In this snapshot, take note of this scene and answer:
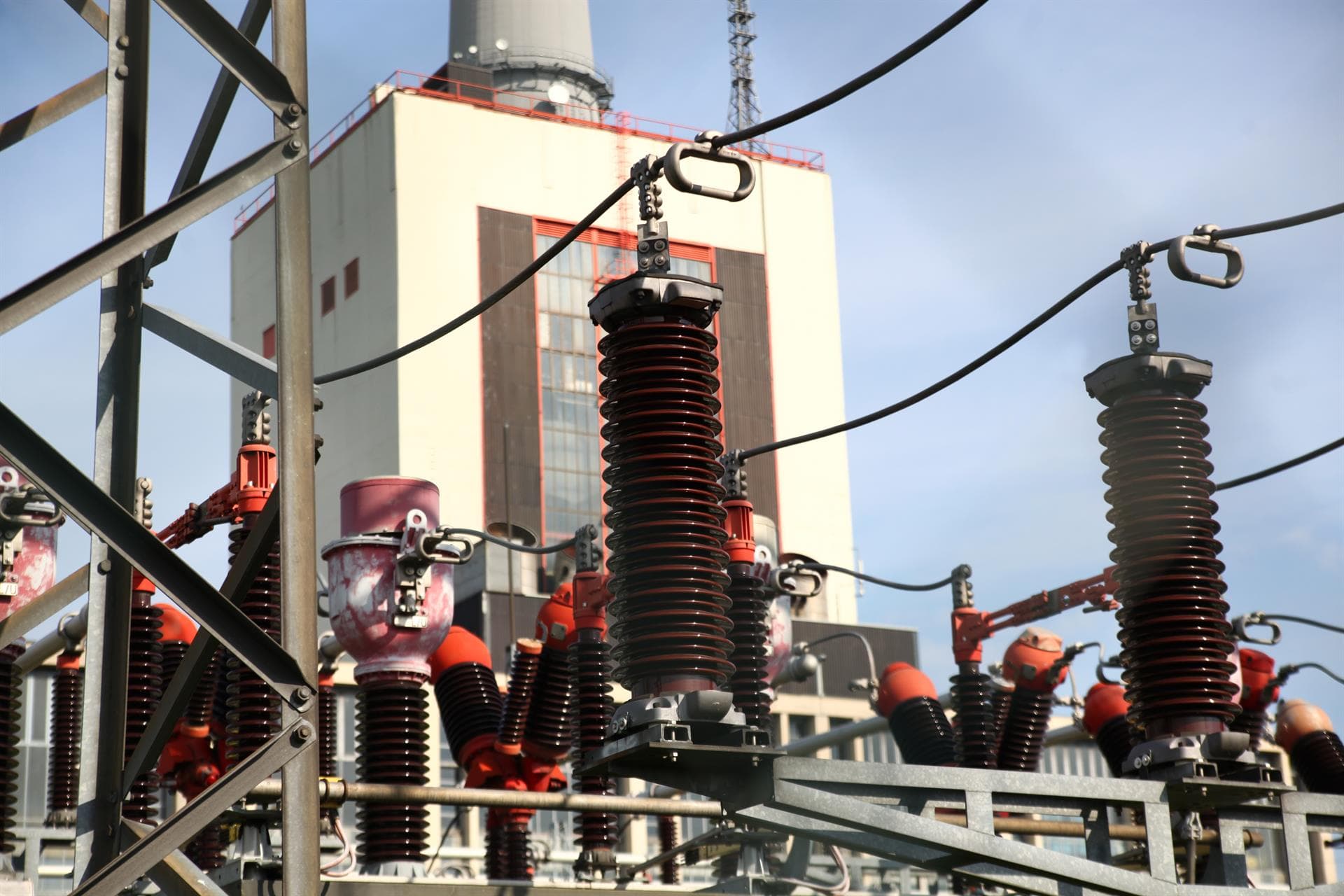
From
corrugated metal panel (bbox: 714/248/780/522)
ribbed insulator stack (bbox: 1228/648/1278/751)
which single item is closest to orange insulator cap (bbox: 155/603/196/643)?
ribbed insulator stack (bbox: 1228/648/1278/751)

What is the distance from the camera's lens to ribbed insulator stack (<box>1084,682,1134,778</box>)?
1516cm

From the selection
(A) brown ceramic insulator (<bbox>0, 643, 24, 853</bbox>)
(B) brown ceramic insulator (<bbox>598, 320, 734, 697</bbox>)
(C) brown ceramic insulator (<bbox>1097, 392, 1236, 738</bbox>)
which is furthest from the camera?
(A) brown ceramic insulator (<bbox>0, 643, 24, 853</bbox>)

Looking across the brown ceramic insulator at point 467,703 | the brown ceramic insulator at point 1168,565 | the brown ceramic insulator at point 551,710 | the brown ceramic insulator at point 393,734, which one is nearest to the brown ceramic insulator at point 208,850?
the brown ceramic insulator at point 393,734

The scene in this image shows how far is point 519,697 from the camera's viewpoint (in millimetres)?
13383

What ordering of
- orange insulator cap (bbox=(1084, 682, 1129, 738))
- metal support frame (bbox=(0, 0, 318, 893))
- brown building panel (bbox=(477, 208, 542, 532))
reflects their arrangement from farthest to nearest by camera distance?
brown building panel (bbox=(477, 208, 542, 532)) < orange insulator cap (bbox=(1084, 682, 1129, 738)) < metal support frame (bbox=(0, 0, 318, 893))

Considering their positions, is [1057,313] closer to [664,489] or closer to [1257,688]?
[664,489]

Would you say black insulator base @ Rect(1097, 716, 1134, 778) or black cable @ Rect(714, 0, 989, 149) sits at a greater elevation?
black cable @ Rect(714, 0, 989, 149)

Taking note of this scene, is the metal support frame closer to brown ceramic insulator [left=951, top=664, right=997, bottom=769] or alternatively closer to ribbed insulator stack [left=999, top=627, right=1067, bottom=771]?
brown ceramic insulator [left=951, top=664, right=997, bottom=769]

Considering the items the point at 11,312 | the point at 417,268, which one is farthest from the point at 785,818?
the point at 417,268

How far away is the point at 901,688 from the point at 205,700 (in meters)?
5.77

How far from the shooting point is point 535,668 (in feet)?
43.9

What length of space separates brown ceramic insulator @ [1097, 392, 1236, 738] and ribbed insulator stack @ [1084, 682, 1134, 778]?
733 cm

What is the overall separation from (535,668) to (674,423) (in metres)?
6.25

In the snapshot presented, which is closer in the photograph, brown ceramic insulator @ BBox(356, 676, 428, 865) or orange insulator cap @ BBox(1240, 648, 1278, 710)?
brown ceramic insulator @ BBox(356, 676, 428, 865)
